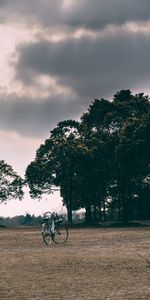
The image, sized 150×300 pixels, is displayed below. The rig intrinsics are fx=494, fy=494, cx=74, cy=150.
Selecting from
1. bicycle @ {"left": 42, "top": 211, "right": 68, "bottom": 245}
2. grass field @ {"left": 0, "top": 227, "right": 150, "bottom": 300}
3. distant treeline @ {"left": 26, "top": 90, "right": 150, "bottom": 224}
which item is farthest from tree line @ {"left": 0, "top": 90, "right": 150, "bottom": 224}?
grass field @ {"left": 0, "top": 227, "right": 150, "bottom": 300}

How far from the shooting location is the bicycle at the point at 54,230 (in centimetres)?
2634

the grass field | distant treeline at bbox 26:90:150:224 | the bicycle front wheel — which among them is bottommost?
the grass field

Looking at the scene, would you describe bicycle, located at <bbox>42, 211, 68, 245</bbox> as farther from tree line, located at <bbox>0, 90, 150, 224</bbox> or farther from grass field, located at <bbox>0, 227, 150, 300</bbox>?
tree line, located at <bbox>0, 90, 150, 224</bbox>

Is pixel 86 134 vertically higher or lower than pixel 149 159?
higher

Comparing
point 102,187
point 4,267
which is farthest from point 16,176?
point 4,267

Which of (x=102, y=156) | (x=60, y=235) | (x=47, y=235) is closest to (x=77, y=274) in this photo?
(x=47, y=235)

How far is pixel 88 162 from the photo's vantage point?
201ft

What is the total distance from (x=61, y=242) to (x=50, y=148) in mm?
41117

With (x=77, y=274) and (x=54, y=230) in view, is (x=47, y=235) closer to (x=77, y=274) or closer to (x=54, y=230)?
(x=54, y=230)

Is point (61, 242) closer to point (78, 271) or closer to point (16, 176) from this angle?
point (78, 271)

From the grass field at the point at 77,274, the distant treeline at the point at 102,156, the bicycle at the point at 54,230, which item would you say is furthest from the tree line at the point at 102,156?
the grass field at the point at 77,274

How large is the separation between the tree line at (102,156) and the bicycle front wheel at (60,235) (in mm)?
27543

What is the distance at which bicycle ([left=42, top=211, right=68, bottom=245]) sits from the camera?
2634cm

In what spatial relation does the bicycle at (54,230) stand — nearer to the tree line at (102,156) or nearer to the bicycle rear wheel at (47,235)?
the bicycle rear wheel at (47,235)
